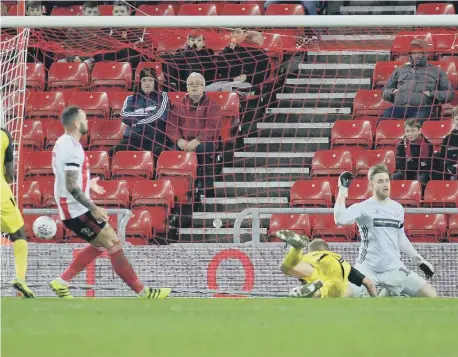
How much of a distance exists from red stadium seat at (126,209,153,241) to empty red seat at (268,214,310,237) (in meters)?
1.50

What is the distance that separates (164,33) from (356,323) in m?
8.52

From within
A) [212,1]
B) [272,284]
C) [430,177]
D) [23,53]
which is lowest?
[272,284]

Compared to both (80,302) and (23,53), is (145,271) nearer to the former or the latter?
(23,53)

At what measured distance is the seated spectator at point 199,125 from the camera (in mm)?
15156

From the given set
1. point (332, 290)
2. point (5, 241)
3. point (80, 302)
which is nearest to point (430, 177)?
point (332, 290)

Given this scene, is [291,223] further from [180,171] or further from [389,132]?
[389,132]

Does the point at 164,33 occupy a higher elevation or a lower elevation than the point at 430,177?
higher

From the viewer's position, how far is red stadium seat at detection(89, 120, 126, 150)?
1602cm

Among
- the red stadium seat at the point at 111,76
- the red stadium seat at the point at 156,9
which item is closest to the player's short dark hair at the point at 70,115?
the red stadium seat at the point at 111,76

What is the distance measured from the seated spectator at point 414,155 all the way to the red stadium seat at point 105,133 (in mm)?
3748

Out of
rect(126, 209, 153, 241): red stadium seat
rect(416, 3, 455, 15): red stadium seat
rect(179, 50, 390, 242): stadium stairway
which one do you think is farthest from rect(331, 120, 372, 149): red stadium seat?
rect(126, 209, 153, 241): red stadium seat

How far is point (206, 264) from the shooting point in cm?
1380

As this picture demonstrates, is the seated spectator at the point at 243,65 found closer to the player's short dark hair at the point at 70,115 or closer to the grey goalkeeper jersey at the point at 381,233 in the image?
the grey goalkeeper jersey at the point at 381,233

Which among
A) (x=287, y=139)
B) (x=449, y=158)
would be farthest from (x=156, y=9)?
(x=449, y=158)
